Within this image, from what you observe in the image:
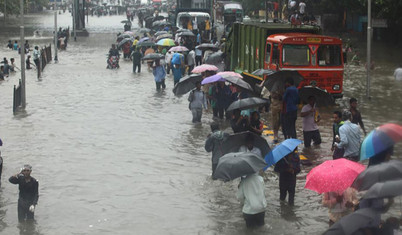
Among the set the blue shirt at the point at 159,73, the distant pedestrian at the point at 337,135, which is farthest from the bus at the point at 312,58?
the distant pedestrian at the point at 337,135

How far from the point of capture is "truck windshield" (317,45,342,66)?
72.6 feet

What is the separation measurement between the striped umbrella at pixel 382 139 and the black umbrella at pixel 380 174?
1.10 m

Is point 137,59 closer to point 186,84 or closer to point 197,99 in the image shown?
point 186,84

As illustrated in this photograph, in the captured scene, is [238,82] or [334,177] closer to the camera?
[334,177]

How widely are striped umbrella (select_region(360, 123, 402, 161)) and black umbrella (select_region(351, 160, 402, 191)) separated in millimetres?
1102

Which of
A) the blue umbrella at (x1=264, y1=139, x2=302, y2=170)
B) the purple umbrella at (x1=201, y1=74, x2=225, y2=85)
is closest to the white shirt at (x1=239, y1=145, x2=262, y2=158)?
the blue umbrella at (x1=264, y1=139, x2=302, y2=170)

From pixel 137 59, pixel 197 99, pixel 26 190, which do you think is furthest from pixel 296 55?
A: pixel 137 59

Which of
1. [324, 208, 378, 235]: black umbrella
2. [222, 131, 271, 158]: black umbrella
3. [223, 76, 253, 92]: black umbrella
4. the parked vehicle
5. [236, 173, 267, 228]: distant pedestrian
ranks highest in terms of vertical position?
the parked vehicle

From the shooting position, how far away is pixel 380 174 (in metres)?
7.56

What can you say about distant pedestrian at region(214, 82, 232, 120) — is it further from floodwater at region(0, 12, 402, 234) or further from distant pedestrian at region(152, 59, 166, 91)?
distant pedestrian at region(152, 59, 166, 91)

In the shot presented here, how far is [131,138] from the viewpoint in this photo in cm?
1894

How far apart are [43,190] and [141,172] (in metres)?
2.23

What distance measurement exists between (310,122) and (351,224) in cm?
1001

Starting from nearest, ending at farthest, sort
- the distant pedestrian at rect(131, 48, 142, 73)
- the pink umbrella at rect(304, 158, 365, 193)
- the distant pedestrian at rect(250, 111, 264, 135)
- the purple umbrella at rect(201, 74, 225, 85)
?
1. the pink umbrella at rect(304, 158, 365, 193)
2. the distant pedestrian at rect(250, 111, 264, 135)
3. the purple umbrella at rect(201, 74, 225, 85)
4. the distant pedestrian at rect(131, 48, 142, 73)
